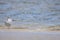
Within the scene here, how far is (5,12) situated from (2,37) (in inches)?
23.2

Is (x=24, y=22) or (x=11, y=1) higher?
(x=11, y=1)

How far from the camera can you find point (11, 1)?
75.9 inches

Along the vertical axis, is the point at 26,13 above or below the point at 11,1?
below

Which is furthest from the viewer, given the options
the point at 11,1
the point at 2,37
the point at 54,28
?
the point at 11,1

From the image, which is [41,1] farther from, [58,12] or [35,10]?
[58,12]

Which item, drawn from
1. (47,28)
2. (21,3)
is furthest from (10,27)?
(47,28)

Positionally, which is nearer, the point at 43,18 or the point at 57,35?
the point at 57,35

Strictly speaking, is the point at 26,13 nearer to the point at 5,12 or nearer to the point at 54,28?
the point at 5,12

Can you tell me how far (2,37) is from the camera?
1.45 meters

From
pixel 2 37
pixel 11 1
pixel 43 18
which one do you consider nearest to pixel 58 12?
pixel 43 18

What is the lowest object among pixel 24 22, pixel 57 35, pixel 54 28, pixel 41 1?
pixel 57 35

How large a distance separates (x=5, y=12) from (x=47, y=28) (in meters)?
0.66

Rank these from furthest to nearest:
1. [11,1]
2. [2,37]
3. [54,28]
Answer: [11,1], [54,28], [2,37]

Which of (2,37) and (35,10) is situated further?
(35,10)
